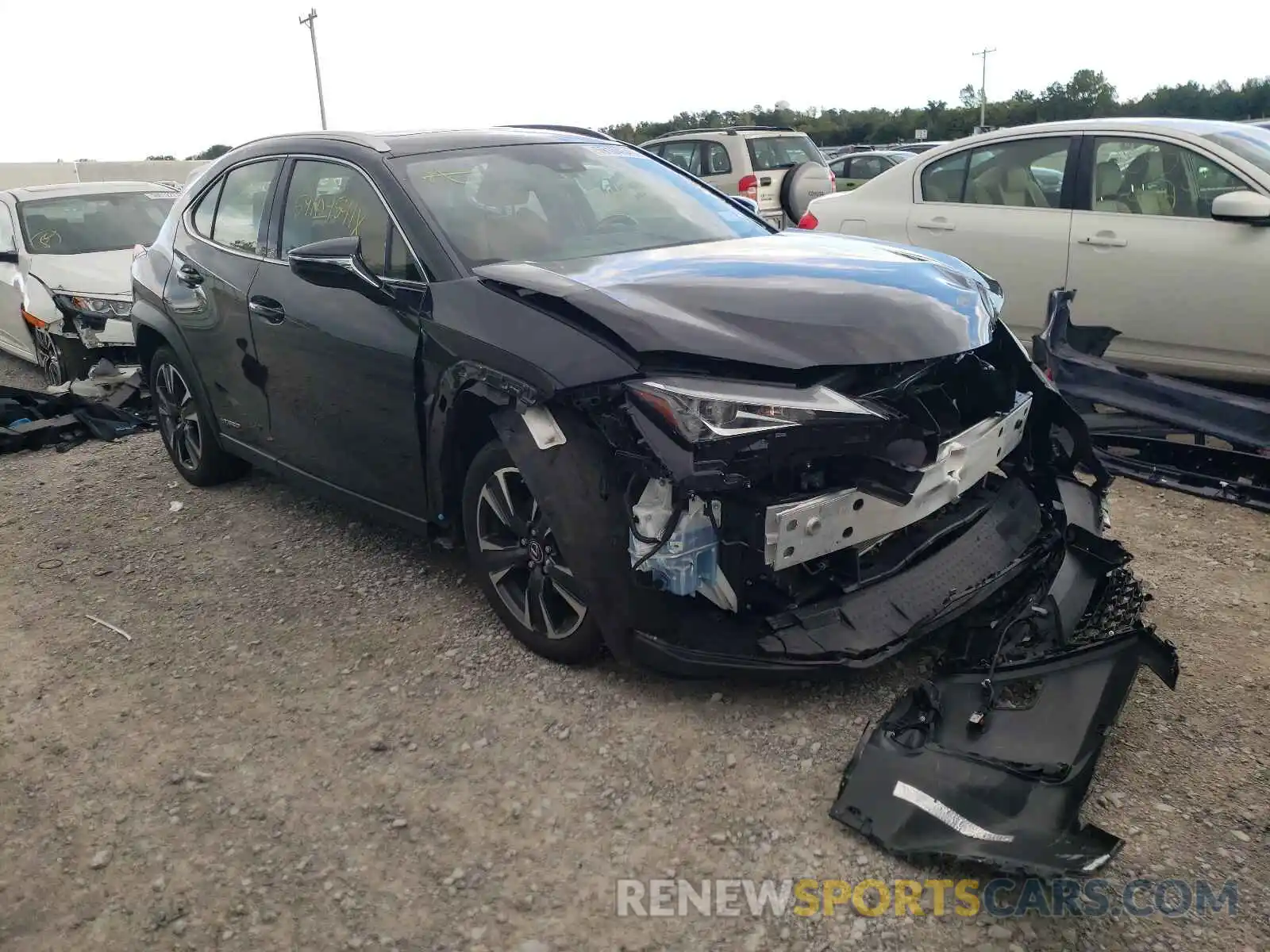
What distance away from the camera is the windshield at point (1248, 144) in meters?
5.43

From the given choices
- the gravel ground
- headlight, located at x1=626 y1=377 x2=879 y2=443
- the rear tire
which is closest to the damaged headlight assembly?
the rear tire

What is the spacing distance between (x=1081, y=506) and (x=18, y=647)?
3923 millimetres

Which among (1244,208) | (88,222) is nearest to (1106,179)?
(1244,208)

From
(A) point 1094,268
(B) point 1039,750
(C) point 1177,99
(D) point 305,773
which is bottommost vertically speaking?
(D) point 305,773

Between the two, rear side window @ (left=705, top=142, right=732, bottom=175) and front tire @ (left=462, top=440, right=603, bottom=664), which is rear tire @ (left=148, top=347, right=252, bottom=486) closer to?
front tire @ (left=462, top=440, right=603, bottom=664)

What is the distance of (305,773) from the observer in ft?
9.61

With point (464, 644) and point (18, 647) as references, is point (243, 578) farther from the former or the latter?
point (464, 644)

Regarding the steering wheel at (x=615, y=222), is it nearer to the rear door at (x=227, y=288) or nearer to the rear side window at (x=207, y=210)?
the rear door at (x=227, y=288)

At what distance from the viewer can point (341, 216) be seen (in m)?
3.84

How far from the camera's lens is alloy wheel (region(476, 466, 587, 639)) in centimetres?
318

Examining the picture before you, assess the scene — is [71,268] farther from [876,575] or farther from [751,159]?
[751,159]

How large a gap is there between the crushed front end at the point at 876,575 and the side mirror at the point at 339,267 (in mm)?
913

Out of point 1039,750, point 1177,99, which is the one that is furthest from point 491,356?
point 1177,99

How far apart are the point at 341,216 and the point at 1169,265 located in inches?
170
